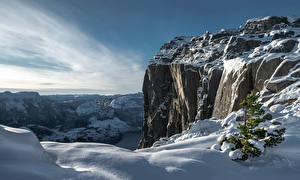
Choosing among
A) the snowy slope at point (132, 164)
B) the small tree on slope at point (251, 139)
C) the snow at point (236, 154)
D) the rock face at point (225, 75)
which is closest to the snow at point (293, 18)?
the rock face at point (225, 75)

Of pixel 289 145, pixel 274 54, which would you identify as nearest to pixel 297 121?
pixel 289 145

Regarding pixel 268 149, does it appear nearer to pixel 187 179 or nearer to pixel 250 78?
pixel 187 179

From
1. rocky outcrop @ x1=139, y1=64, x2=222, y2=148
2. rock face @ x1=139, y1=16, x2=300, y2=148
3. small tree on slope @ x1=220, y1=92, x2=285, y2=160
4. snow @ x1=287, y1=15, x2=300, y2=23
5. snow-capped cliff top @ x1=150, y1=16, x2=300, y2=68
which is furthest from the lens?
snow @ x1=287, y1=15, x2=300, y2=23

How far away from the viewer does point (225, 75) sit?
1151 inches

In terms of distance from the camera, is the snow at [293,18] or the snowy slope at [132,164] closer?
the snowy slope at [132,164]

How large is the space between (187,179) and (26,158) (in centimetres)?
662

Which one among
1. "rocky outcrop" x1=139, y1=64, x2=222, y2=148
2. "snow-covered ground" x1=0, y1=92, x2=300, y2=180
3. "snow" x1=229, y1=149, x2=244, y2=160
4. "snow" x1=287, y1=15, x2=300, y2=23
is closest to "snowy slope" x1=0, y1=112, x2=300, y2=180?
"snow-covered ground" x1=0, y1=92, x2=300, y2=180

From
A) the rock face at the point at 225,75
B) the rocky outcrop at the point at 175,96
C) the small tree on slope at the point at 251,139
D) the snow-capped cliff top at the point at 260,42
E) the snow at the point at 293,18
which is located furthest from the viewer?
the snow at the point at 293,18

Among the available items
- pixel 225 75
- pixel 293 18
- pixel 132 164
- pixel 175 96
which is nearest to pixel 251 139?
pixel 132 164

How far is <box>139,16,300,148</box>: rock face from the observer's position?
20.9 metres

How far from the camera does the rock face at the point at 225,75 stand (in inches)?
823

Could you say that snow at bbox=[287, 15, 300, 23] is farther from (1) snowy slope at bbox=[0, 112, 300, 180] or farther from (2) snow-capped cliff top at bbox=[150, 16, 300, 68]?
(1) snowy slope at bbox=[0, 112, 300, 180]

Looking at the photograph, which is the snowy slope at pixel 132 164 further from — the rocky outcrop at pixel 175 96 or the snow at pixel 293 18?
the snow at pixel 293 18

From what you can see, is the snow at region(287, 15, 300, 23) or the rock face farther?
the snow at region(287, 15, 300, 23)
